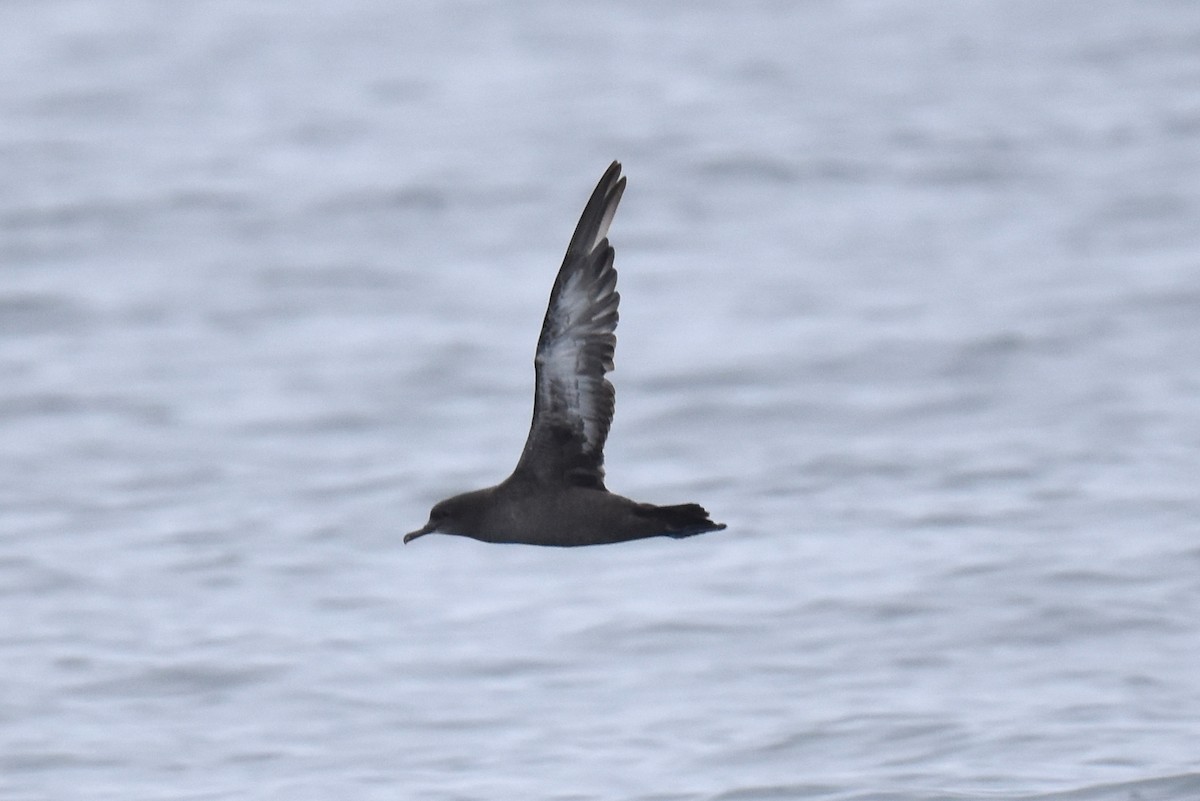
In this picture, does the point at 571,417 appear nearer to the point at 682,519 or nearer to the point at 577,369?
the point at 577,369

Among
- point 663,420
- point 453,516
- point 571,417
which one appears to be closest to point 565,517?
point 571,417

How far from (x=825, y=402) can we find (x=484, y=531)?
921cm

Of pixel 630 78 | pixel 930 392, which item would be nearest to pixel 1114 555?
pixel 930 392

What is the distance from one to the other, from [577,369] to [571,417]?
0.62 feet

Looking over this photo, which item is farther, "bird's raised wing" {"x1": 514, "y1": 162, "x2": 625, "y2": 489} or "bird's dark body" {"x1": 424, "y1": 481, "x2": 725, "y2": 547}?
"bird's raised wing" {"x1": 514, "y1": 162, "x2": 625, "y2": 489}

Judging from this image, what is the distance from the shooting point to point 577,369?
866 centimetres

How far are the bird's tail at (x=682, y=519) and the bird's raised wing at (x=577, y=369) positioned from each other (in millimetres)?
374

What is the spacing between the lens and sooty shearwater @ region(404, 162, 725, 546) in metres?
8.55

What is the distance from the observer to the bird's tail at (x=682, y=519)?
8.27 meters

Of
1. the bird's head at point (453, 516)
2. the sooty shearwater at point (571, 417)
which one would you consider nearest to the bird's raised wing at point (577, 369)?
the sooty shearwater at point (571, 417)

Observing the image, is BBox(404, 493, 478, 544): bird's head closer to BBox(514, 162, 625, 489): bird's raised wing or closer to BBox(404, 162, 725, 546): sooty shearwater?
BBox(404, 162, 725, 546): sooty shearwater

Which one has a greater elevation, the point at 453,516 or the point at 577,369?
the point at 577,369

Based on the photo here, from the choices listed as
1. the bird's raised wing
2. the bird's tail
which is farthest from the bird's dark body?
the bird's raised wing

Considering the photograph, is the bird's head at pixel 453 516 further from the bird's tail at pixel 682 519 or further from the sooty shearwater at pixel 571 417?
the bird's tail at pixel 682 519
